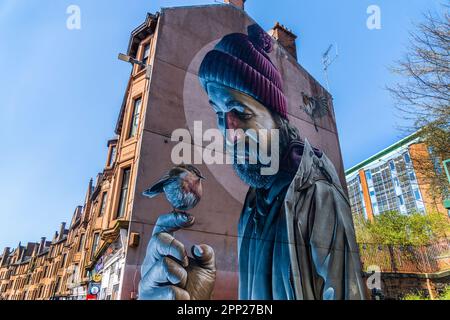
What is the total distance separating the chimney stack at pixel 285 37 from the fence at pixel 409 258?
1390 centimetres

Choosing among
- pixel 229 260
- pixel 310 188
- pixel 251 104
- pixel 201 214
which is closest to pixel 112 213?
pixel 201 214

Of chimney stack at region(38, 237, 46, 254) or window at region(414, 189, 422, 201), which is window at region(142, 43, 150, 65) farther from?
chimney stack at region(38, 237, 46, 254)

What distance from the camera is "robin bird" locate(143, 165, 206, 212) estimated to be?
10.1m

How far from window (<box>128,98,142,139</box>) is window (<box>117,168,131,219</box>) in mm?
1642

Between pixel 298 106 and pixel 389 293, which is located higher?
pixel 298 106

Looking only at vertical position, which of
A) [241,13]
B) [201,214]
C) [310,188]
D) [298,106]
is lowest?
[201,214]

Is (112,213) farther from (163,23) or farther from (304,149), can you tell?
(304,149)

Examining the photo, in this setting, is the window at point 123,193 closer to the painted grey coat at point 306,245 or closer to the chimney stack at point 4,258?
the painted grey coat at point 306,245

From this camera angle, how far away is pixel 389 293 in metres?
16.7

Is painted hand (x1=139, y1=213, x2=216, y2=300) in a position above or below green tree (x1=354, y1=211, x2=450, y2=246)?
below

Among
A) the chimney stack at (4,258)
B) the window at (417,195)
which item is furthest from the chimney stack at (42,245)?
the window at (417,195)

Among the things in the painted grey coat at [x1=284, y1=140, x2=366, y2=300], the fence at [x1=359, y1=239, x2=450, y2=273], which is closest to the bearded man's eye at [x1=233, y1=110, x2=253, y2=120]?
the painted grey coat at [x1=284, y1=140, x2=366, y2=300]

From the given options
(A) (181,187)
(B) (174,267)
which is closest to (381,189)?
(A) (181,187)

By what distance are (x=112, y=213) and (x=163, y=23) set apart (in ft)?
27.8
